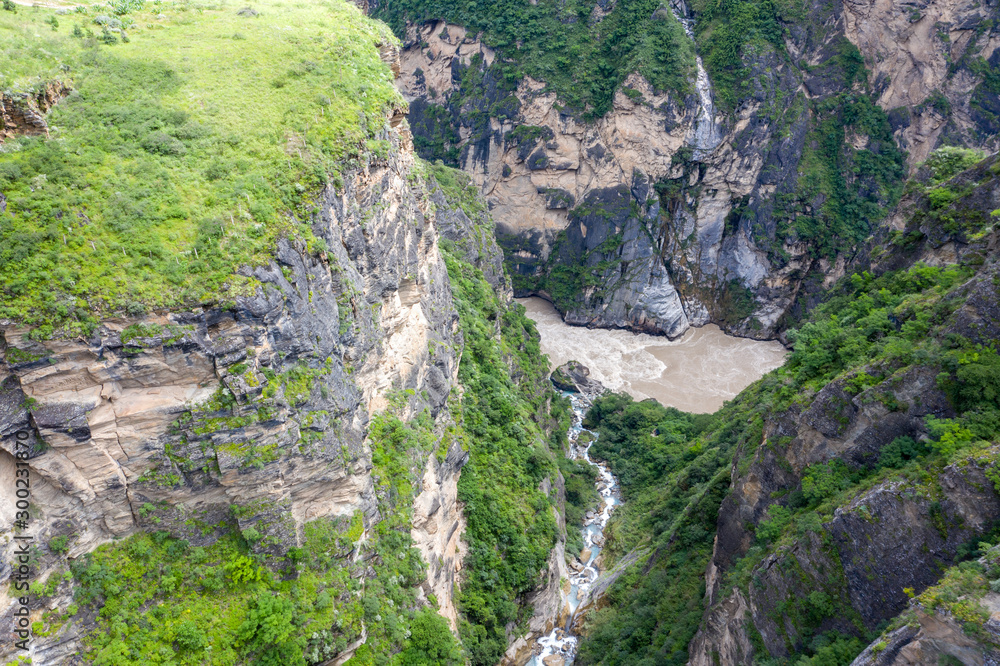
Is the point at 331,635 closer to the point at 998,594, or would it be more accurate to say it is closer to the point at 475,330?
the point at 998,594

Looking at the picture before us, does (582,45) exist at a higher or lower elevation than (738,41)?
lower

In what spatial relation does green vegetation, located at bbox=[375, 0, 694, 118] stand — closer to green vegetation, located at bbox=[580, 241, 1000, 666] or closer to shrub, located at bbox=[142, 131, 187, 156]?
green vegetation, located at bbox=[580, 241, 1000, 666]

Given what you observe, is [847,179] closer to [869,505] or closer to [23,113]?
[869,505]

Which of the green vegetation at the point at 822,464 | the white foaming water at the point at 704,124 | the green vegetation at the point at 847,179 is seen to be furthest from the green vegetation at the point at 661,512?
the white foaming water at the point at 704,124

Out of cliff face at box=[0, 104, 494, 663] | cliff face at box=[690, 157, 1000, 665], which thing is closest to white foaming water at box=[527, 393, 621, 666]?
cliff face at box=[690, 157, 1000, 665]

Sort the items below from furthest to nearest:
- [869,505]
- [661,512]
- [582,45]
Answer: [582,45] → [661,512] → [869,505]

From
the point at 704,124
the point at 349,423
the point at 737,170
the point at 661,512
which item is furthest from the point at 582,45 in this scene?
the point at 349,423
